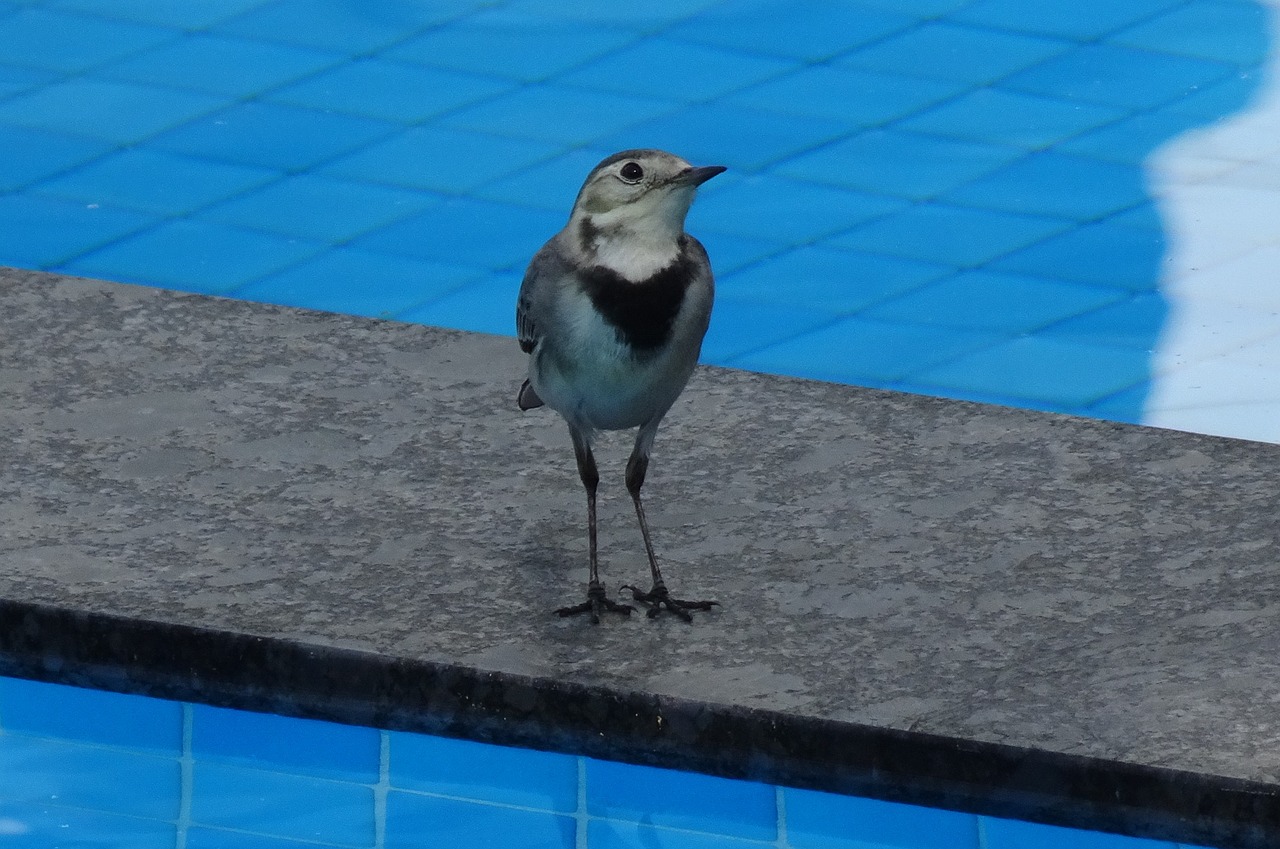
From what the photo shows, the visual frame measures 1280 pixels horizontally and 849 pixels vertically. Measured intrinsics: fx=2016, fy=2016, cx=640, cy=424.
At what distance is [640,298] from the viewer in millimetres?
3664

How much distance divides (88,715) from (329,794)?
0.54 metres

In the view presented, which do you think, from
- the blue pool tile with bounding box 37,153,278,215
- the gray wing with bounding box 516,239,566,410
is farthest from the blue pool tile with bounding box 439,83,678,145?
the gray wing with bounding box 516,239,566,410

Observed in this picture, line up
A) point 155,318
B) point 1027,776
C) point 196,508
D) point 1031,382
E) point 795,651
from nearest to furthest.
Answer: point 1027,776
point 795,651
point 196,508
point 155,318
point 1031,382

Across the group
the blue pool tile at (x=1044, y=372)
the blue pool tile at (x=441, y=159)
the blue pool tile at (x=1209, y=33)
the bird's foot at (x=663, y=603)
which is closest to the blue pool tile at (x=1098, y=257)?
the blue pool tile at (x=1044, y=372)

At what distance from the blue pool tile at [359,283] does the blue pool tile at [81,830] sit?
307cm

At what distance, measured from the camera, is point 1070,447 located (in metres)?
4.80

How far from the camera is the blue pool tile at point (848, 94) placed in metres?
8.13

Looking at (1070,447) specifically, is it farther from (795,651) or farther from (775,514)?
(795,651)

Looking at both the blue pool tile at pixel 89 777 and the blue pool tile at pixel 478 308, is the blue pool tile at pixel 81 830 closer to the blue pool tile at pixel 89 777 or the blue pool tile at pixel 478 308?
the blue pool tile at pixel 89 777

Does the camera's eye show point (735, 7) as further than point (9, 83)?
Yes

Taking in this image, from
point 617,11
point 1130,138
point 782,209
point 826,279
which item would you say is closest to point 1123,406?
point 826,279

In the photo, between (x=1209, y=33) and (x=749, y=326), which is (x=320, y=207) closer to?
Answer: (x=749, y=326)

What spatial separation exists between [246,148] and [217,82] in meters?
0.60

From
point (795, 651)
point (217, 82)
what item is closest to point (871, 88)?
point (217, 82)
